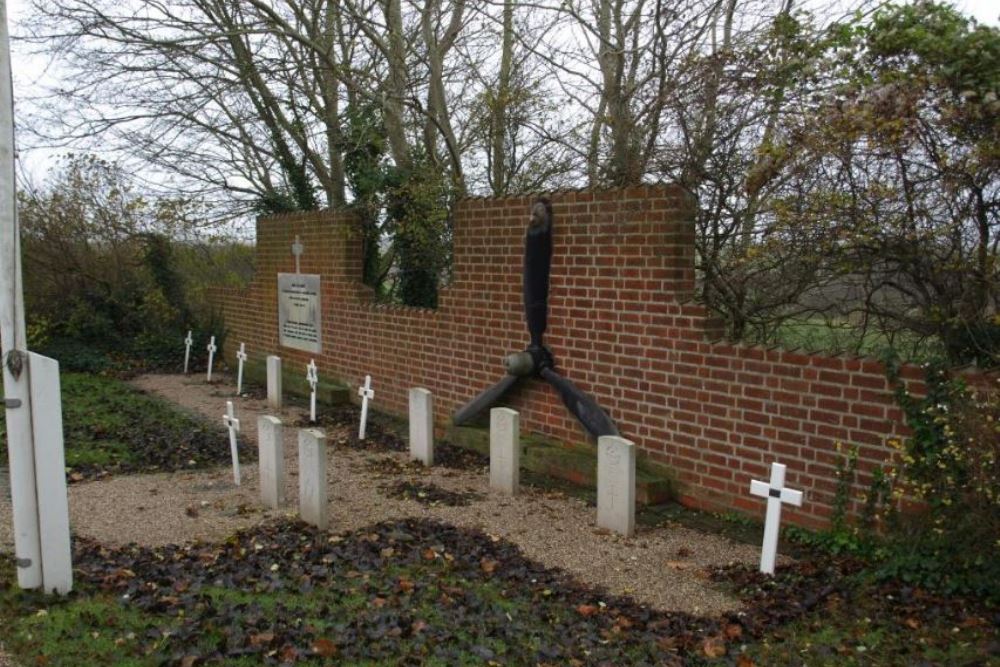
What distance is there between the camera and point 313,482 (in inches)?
272

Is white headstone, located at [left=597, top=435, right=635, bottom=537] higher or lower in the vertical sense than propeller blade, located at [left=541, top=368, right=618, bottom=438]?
lower

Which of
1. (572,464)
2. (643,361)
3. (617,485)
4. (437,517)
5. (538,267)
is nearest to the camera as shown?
(617,485)

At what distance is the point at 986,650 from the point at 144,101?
49.7ft

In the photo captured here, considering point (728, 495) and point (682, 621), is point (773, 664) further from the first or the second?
point (728, 495)

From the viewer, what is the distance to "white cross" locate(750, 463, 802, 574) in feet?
19.2

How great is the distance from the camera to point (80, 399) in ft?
43.2

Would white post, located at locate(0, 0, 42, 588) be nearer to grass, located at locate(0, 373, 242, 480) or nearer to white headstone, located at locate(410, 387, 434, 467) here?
grass, located at locate(0, 373, 242, 480)

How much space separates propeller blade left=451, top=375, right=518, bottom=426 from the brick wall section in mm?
180

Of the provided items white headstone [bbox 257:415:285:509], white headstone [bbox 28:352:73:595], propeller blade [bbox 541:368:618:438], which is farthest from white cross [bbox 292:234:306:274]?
white headstone [bbox 28:352:73:595]

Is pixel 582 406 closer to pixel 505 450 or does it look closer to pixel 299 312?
pixel 505 450

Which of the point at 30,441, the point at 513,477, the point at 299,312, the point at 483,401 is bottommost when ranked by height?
the point at 513,477

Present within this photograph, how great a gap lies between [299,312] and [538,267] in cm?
636

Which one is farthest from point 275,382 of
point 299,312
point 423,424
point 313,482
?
point 313,482

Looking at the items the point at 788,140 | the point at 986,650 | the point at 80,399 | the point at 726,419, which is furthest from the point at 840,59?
the point at 80,399
